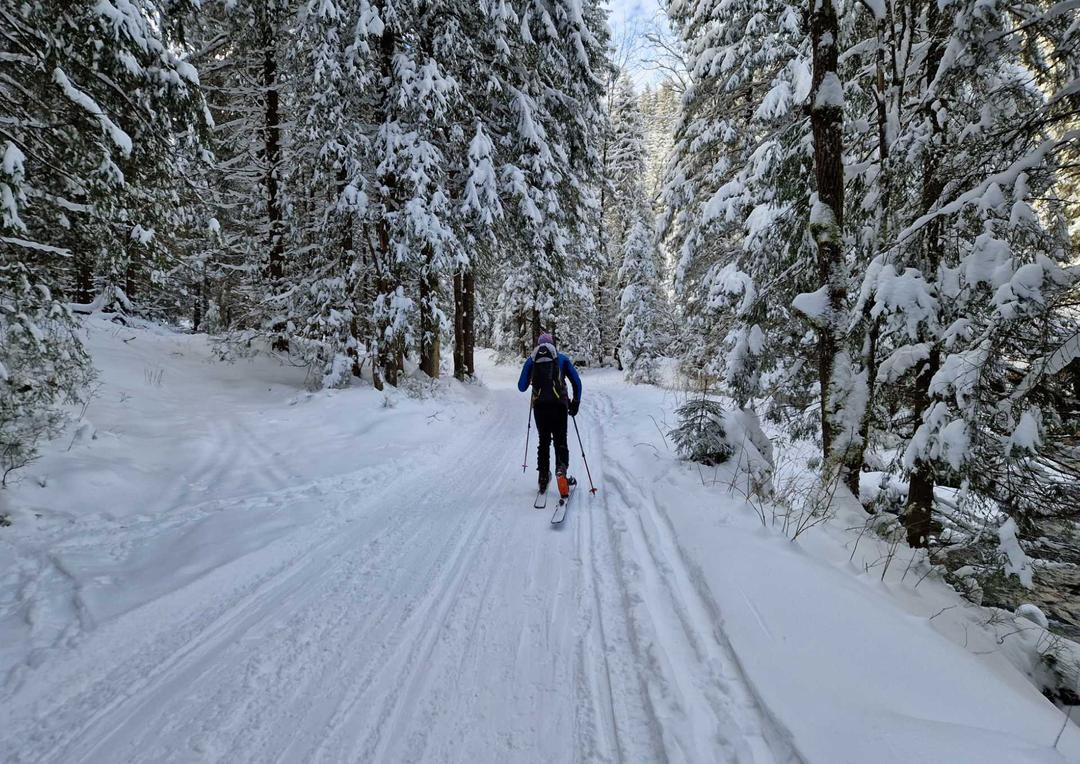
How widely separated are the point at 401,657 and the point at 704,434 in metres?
5.20

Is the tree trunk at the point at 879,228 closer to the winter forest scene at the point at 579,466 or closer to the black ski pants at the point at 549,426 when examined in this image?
the winter forest scene at the point at 579,466

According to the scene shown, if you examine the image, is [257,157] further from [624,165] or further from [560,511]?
[624,165]

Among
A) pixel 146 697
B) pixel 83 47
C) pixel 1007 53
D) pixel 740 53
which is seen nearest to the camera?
pixel 146 697

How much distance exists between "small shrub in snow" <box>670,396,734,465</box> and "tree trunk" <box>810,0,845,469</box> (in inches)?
57.3

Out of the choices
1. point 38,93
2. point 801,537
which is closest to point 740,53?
point 801,537

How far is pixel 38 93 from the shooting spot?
17.9 feet

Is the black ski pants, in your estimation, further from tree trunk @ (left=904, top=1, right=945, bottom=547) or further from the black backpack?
tree trunk @ (left=904, top=1, right=945, bottom=547)

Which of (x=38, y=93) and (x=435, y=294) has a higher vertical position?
(x=38, y=93)

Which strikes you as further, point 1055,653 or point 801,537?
point 801,537

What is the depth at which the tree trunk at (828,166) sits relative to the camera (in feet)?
17.9

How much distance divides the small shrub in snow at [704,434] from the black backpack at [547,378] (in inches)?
79.0

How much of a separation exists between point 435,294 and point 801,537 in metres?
10.5

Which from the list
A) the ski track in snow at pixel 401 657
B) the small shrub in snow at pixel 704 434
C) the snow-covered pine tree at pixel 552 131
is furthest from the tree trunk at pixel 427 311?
the ski track in snow at pixel 401 657

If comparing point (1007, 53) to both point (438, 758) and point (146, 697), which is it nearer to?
point (438, 758)
